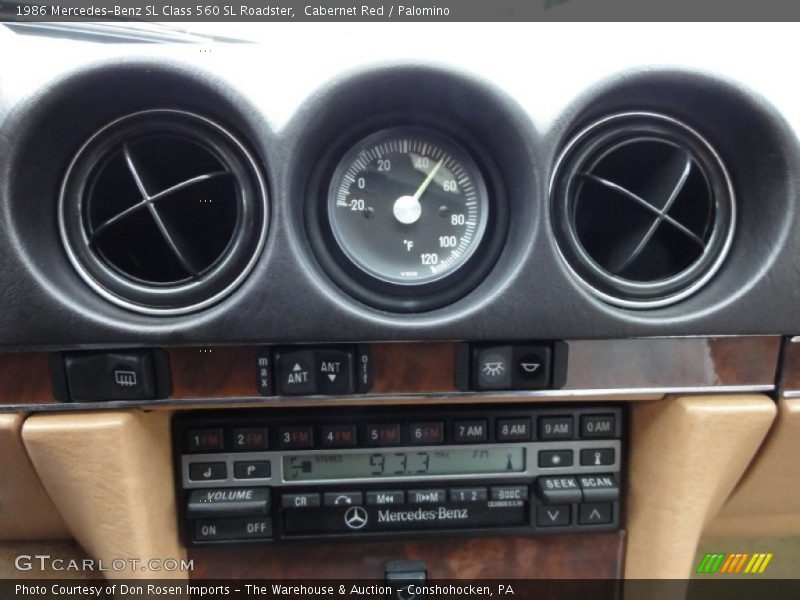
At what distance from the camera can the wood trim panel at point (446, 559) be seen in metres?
1.34

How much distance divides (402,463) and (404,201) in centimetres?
57

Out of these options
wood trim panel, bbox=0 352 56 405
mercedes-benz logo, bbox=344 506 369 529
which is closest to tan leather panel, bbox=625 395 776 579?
mercedes-benz logo, bbox=344 506 369 529

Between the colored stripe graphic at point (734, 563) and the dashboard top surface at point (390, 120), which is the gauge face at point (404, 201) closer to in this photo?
the dashboard top surface at point (390, 120)

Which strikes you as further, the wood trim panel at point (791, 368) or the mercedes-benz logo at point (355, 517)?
the mercedes-benz logo at point (355, 517)

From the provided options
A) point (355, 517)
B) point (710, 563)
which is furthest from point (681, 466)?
point (355, 517)

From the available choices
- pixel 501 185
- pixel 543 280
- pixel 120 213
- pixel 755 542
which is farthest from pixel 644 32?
pixel 755 542

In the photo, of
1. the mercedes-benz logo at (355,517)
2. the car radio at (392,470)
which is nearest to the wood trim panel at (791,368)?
the car radio at (392,470)

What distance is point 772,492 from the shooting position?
4.27 feet

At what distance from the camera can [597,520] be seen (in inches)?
50.8

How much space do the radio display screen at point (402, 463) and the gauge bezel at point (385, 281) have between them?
36cm

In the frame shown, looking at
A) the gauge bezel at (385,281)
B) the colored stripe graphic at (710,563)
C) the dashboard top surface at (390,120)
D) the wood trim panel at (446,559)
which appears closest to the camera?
the dashboard top surface at (390,120)

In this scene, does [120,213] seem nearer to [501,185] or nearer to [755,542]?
[501,185]

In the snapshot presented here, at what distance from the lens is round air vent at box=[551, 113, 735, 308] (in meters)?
1.08

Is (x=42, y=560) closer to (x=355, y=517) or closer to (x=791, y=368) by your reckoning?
(x=355, y=517)
